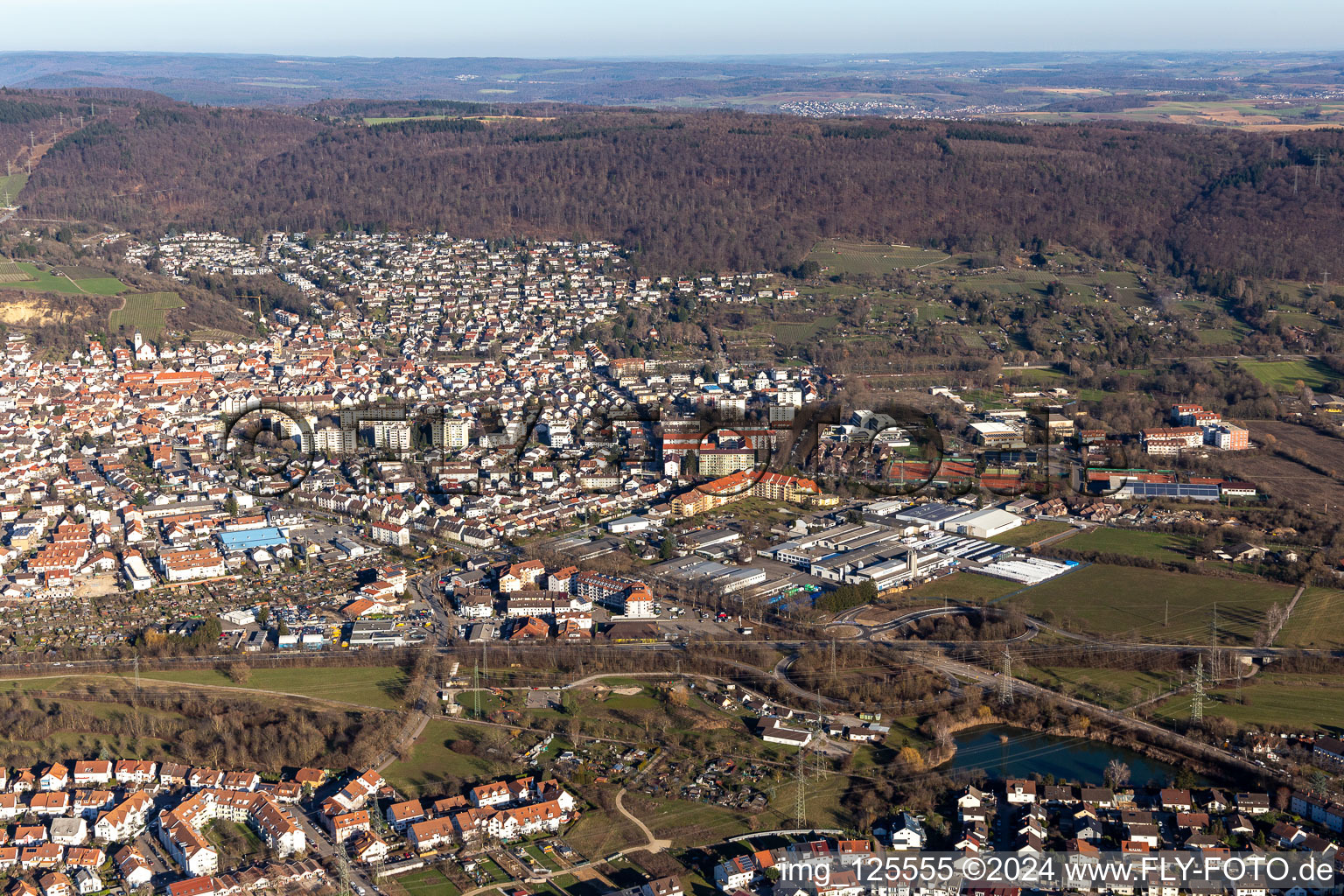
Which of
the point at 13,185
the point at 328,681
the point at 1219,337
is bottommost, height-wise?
the point at 328,681

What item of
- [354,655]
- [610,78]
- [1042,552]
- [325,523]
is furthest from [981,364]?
[610,78]

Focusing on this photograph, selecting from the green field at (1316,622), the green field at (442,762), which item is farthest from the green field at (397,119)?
the green field at (442,762)

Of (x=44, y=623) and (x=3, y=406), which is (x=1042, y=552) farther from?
(x=3, y=406)

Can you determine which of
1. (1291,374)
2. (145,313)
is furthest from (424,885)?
(145,313)

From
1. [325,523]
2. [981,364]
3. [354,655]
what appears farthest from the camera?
[981,364]

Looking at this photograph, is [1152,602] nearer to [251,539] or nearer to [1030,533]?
[1030,533]

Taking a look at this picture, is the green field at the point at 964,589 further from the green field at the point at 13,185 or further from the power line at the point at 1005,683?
the green field at the point at 13,185

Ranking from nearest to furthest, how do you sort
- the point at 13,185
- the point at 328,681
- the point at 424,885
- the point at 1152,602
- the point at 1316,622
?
the point at 424,885 → the point at 328,681 → the point at 1316,622 → the point at 1152,602 → the point at 13,185
